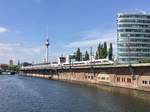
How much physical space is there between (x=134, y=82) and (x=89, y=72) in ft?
179

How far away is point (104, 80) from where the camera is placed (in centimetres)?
14425

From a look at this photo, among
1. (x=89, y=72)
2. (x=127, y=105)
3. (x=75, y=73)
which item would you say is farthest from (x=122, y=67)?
(x=75, y=73)

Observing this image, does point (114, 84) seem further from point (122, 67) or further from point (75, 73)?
point (75, 73)

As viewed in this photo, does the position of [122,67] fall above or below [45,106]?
above

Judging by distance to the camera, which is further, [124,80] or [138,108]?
[124,80]

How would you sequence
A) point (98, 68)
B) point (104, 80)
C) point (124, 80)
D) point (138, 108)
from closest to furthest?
point (138, 108)
point (124, 80)
point (104, 80)
point (98, 68)

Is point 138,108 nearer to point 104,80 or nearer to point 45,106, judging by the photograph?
point 45,106

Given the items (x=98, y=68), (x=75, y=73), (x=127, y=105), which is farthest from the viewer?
(x=75, y=73)

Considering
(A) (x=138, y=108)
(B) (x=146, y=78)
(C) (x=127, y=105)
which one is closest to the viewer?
(A) (x=138, y=108)

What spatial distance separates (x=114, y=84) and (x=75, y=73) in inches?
2467

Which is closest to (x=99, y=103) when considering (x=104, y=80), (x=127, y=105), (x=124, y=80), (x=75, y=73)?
(x=127, y=105)

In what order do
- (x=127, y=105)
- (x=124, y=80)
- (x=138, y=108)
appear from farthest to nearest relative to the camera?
(x=124, y=80), (x=127, y=105), (x=138, y=108)

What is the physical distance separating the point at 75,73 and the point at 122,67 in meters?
68.5

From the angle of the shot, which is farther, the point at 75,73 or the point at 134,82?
the point at 75,73
